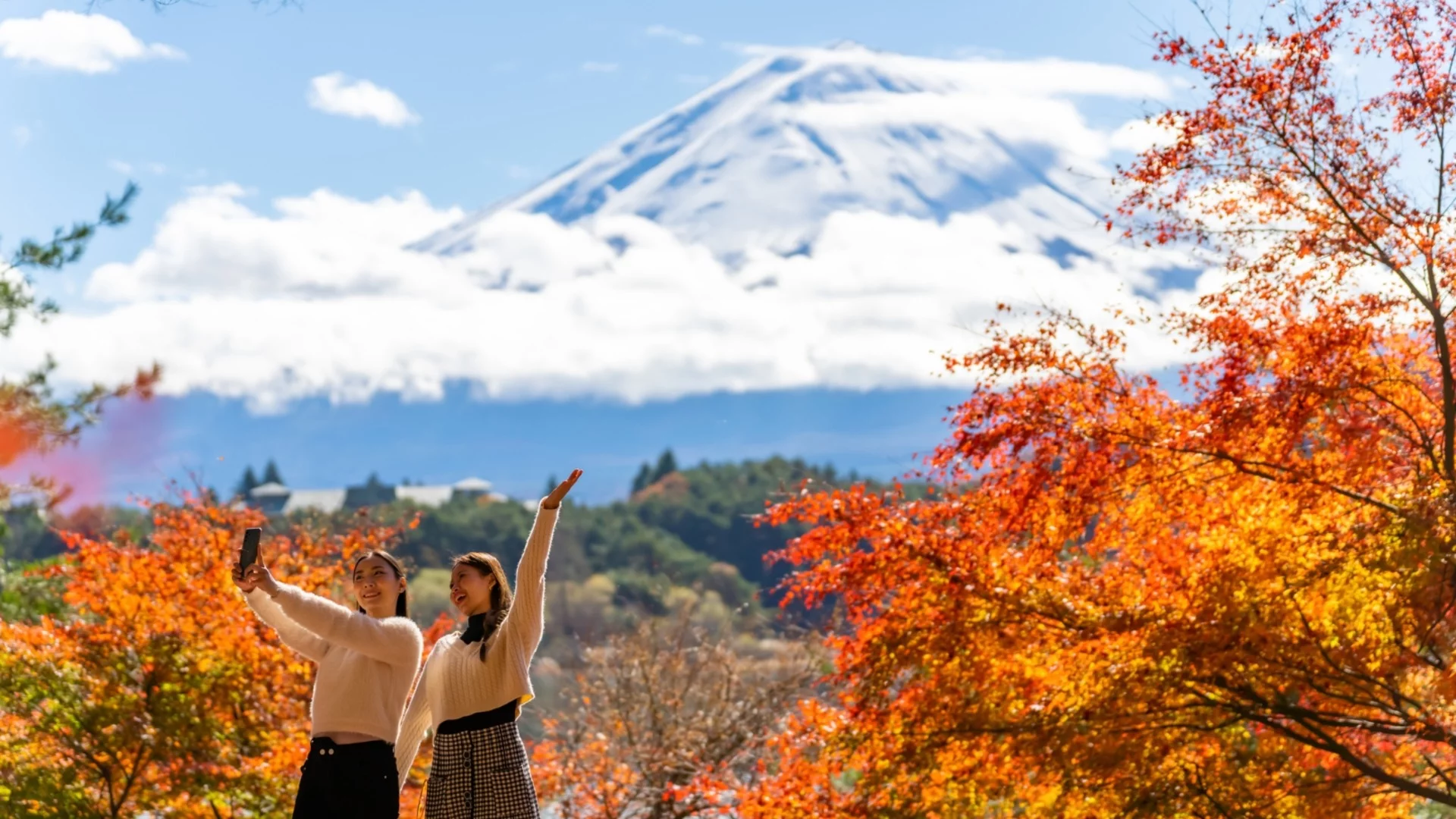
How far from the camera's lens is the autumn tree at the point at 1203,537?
8289mm

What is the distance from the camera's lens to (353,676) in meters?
5.23

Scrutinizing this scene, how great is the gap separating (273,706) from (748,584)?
80.1 meters

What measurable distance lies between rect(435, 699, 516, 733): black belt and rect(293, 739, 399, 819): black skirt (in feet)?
0.87

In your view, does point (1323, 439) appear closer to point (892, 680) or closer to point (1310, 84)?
point (1310, 84)

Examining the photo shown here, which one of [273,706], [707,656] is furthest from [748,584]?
[273,706]

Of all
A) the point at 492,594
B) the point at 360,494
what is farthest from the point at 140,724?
A: the point at 360,494

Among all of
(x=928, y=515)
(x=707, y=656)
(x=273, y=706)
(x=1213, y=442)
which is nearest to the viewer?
(x=1213, y=442)

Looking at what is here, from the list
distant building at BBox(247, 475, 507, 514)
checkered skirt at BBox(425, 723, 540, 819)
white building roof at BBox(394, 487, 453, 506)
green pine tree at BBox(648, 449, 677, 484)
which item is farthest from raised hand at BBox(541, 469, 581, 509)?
white building roof at BBox(394, 487, 453, 506)

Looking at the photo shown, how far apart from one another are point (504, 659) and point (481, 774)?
1.31ft

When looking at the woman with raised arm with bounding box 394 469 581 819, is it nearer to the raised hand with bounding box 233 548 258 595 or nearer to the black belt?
the black belt

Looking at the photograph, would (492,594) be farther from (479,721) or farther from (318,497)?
(318,497)

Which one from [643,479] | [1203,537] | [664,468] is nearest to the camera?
→ [1203,537]

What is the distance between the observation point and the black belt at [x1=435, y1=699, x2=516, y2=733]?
5.18m

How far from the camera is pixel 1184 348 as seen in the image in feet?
30.7
